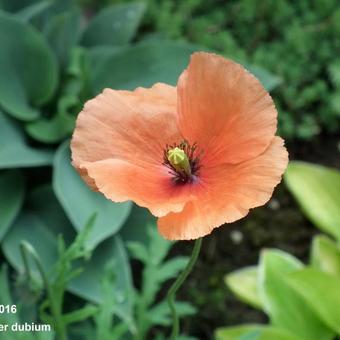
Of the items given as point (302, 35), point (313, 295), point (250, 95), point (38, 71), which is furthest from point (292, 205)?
point (250, 95)

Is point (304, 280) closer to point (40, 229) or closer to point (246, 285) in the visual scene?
point (246, 285)

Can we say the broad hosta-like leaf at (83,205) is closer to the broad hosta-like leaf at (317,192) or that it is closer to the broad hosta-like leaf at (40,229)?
the broad hosta-like leaf at (40,229)

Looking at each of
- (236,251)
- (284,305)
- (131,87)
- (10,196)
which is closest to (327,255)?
(284,305)

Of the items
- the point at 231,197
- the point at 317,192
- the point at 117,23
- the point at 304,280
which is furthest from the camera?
the point at 117,23

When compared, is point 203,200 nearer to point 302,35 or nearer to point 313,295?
point 313,295

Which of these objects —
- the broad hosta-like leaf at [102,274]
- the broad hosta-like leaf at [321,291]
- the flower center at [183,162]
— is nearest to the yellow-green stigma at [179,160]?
the flower center at [183,162]
